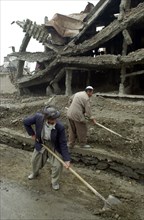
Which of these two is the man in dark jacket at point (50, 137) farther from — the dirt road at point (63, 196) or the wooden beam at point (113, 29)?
the wooden beam at point (113, 29)

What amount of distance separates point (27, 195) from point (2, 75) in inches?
686

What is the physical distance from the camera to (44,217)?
5395 millimetres

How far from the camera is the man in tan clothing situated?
795cm

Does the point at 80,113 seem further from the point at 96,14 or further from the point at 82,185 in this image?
the point at 96,14

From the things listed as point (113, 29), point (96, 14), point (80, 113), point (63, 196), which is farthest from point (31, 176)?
point (96, 14)

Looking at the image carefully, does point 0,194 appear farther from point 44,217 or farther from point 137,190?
point 137,190

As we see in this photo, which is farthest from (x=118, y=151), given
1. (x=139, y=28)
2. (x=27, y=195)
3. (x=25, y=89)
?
(x=25, y=89)

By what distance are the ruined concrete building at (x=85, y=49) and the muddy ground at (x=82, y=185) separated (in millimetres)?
3035

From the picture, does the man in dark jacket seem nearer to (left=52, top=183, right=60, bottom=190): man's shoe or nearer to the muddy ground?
(left=52, top=183, right=60, bottom=190): man's shoe

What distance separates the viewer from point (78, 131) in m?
8.20

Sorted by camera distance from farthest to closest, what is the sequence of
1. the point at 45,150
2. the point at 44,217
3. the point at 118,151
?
the point at 118,151
the point at 45,150
the point at 44,217

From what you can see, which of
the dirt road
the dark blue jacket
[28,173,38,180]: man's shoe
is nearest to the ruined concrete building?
the dirt road

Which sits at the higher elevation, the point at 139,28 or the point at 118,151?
the point at 139,28

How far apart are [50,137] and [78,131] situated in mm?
2019
